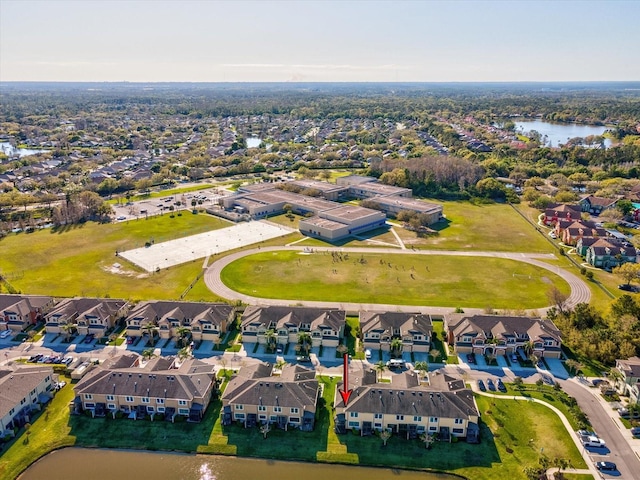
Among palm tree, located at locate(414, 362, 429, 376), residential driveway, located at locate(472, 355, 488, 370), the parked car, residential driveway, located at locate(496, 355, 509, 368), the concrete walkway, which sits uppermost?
palm tree, located at locate(414, 362, 429, 376)

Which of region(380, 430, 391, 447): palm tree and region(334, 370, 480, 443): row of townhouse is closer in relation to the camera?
region(380, 430, 391, 447): palm tree

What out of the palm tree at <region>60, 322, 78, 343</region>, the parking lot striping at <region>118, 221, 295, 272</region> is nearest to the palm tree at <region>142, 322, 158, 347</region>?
the palm tree at <region>60, 322, 78, 343</region>

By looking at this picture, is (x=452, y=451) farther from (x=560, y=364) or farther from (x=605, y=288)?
(x=605, y=288)

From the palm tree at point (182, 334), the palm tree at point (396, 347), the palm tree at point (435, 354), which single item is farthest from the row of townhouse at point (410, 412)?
the palm tree at point (182, 334)

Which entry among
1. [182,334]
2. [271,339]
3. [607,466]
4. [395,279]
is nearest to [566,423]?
[607,466]

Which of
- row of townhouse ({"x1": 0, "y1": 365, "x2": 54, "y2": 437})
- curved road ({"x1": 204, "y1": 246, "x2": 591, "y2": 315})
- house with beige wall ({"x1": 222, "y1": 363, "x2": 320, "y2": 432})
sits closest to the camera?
row of townhouse ({"x1": 0, "y1": 365, "x2": 54, "y2": 437})

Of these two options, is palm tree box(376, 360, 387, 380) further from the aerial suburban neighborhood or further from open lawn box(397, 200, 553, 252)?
open lawn box(397, 200, 553, 252)

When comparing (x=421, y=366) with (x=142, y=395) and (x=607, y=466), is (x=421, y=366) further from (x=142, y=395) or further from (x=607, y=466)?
(x=142, y=395)
